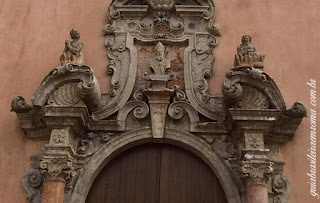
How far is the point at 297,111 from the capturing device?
5332mm

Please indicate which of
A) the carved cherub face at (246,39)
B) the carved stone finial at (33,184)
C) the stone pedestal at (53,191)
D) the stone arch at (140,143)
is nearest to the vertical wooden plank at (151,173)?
the stone arch at (140,143)

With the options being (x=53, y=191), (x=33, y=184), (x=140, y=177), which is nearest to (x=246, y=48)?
(x=140, y=177)

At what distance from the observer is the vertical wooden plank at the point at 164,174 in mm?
5391

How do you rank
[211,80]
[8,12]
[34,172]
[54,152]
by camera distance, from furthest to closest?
1. [8,12]
2. [211,80]
3. [34,172]
4. [54,152]

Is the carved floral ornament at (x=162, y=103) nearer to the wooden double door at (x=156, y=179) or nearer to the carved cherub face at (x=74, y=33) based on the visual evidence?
the carved cherub face at (x=74, y=33)

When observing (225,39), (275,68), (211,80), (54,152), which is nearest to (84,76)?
(54,152)

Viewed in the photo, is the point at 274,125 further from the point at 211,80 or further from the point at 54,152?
the point at 54,152

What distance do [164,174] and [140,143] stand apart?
498mm

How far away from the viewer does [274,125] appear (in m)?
5.32

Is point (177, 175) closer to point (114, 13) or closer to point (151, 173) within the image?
point (151, 173)

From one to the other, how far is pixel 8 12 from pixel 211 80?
321 cm

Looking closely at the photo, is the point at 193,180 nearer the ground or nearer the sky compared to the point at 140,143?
nearer the ground

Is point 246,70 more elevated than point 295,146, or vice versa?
point 246,70

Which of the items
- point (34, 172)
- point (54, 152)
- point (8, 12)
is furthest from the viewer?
point (8, 12)
